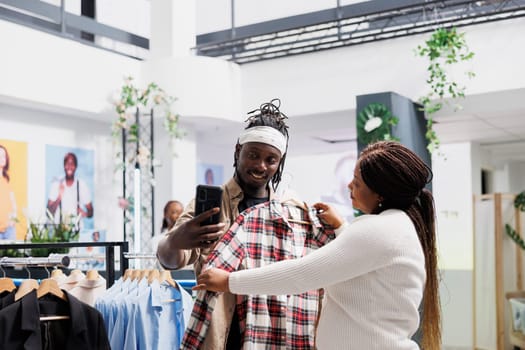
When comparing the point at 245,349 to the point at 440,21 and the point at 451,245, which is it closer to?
the point at 440,21

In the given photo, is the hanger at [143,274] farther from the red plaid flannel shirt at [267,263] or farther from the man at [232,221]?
the red plaid flannel shirt at [267,263]

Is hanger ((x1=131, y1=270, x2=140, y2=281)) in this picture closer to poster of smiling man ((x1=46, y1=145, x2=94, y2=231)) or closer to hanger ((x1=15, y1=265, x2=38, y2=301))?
hanger ((x1=15, y1=265, x2=38, y2=301))

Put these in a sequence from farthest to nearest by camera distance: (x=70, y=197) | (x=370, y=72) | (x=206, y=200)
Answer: (x=70, y=197) → (x=370, y=72) → (x=206, y=200)

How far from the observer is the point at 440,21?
609 centimetres

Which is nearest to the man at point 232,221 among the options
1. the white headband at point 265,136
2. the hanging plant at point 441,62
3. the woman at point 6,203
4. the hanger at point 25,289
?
the white headband at point 265,136

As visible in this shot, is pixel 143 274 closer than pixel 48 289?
No

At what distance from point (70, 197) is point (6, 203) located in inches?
29.0

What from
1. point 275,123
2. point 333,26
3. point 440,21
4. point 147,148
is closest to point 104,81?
point 147,148

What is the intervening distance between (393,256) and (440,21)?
4636mm

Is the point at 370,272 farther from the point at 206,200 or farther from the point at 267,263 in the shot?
the point at 206,200

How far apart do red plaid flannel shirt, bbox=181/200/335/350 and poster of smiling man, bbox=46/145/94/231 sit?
4775mm

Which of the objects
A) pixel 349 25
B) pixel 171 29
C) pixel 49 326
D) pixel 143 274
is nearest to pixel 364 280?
pixel 49 326

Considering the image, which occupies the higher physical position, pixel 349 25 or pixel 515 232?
pixel 349 25

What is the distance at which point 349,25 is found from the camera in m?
6.73
